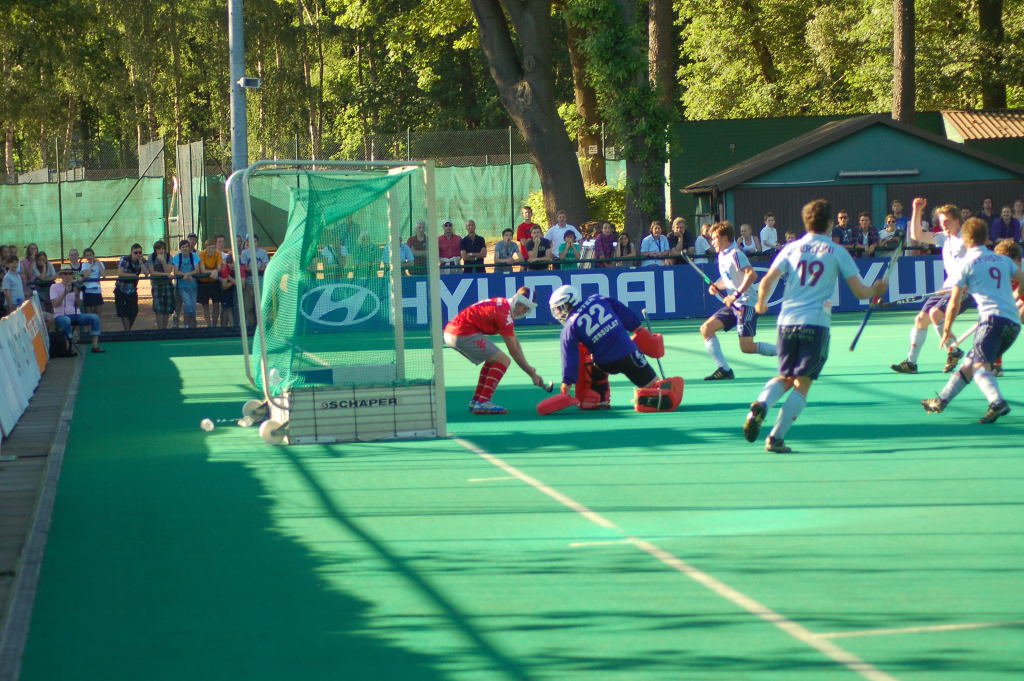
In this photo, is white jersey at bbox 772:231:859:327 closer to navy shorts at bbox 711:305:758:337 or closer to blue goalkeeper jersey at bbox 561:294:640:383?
blue goalkeeper jersey at bbox 561:294:640:383

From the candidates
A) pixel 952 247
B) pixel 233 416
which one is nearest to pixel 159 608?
pixel 233 416

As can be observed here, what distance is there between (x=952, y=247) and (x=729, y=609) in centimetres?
972

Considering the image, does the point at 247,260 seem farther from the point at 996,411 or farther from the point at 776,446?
the point at 996,411

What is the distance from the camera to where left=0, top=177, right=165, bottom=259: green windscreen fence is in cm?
3941

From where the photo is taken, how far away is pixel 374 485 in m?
10.0

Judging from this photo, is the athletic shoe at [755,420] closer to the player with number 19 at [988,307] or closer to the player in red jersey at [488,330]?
the player with number 19 at [988,307]

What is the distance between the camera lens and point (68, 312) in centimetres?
2302

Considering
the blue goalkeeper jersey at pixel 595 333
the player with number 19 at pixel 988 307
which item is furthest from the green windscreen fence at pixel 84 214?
the player with number 19 at pixel 988 307

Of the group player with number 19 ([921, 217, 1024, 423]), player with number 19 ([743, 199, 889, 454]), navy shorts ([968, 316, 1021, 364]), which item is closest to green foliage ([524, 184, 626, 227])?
player with number 19 ([921, 217, 1024, 423])

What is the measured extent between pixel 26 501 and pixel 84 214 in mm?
32342

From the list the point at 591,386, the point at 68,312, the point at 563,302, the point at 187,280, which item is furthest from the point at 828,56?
the point at 563,302

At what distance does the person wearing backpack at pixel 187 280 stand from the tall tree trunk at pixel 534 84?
9431 mm

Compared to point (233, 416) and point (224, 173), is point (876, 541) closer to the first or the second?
point (233, 416)

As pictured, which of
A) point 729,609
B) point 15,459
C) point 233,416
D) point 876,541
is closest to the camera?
point 729,609
